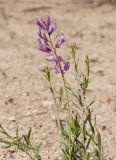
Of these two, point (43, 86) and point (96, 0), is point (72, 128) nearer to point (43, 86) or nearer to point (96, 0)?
point (43, 86)

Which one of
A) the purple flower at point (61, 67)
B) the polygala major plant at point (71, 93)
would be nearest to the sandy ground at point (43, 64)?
the polygala major plant at point (71, 93)

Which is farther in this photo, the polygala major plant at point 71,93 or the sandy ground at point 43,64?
the sandy ground at point 43,64

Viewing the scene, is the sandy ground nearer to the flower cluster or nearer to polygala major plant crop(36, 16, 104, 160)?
polygala major plant crop(36, 16, 104, 160)

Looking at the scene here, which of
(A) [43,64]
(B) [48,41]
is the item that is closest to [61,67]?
(B) [48,41]

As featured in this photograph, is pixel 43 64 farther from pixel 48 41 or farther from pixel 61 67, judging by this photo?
pixel 48 41

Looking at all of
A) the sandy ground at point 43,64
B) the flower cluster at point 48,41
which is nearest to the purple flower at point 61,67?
the flower cluster at point 48,41

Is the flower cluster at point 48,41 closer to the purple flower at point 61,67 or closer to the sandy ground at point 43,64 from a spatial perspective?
the purple flower at point 61,67

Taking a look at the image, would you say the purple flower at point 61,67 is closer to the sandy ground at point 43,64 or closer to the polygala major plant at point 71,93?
the polygala major plant at point 71,93

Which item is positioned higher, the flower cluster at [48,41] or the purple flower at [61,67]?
the flower cluster at [48,41]

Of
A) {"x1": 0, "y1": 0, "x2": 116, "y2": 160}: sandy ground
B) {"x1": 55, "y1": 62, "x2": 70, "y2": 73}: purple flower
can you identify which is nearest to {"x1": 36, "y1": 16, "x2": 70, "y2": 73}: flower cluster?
{"x1": 55, "y1": 62, "x2": 70, "y2": 73}: purple flower
